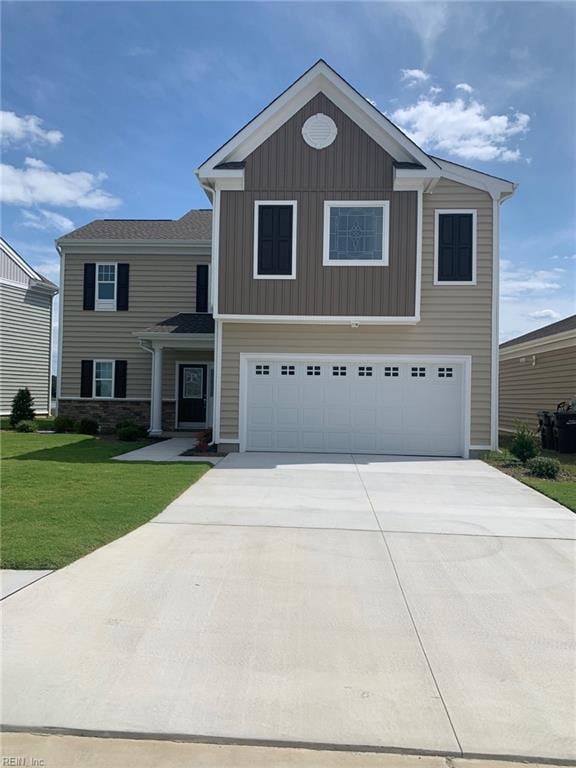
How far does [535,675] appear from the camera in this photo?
12.0 ft

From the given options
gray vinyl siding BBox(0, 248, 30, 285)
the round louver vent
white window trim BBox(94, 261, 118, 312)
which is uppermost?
the round louver vent

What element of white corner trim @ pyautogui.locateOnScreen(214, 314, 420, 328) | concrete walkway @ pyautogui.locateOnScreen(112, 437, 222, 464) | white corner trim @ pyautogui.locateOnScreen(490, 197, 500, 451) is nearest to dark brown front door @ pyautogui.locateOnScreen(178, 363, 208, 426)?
concrete walkway @ pyautogui.locateOnScreen(112, 437, 222, 464)

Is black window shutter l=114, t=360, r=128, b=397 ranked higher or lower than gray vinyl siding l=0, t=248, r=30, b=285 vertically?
lower

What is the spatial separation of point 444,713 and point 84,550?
3.90 metres

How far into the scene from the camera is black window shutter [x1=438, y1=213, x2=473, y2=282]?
13766 mm

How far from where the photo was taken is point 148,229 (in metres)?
19.9

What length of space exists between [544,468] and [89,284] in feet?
49.7

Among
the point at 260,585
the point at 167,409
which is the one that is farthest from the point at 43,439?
the point at 260,585

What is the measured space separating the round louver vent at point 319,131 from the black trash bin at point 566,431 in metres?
9.34

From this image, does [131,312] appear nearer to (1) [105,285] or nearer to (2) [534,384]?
(1) [105,285]

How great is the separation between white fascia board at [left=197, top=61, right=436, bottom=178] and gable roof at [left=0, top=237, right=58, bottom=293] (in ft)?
38.6

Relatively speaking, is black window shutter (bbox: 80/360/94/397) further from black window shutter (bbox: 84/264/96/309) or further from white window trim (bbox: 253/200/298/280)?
white window trim (bbox: 253/200/298/280)

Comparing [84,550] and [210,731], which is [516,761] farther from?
[84,550]

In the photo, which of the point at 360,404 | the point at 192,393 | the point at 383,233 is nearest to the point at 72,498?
the point at 360,404
